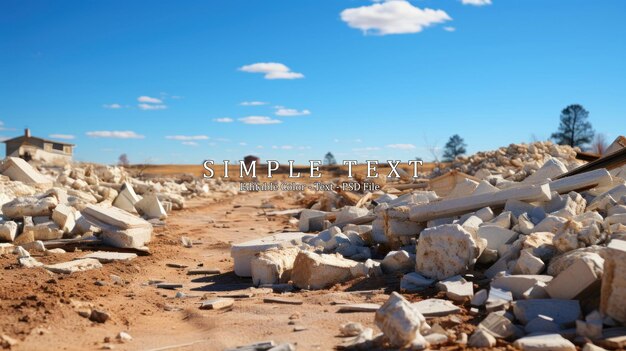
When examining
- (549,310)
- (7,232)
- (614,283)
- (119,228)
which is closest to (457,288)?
(549,310)

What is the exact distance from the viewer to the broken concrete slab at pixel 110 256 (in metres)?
7.18

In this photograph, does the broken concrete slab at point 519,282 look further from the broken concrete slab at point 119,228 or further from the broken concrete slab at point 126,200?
the broken concrete slab at point 126,200

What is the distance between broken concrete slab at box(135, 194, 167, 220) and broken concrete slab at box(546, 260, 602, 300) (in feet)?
31.0

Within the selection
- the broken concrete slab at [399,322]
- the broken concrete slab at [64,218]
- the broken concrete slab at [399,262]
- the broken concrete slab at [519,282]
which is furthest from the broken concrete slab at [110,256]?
the broken concrete slab at [519,282]

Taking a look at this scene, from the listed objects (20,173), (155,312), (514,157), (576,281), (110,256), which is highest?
(514,157)

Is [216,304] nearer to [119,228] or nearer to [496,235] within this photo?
[496,235]

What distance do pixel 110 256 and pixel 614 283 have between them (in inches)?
233

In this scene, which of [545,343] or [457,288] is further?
[457,288]

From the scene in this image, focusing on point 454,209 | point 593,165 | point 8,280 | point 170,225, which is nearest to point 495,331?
point 454,209

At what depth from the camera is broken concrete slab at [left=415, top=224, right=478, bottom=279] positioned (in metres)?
5.14

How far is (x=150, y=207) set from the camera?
12.1 meters

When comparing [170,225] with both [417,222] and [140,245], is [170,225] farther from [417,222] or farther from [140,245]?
[417,222]

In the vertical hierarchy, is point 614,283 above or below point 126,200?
below

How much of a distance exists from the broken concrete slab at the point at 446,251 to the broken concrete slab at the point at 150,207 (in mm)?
8023
